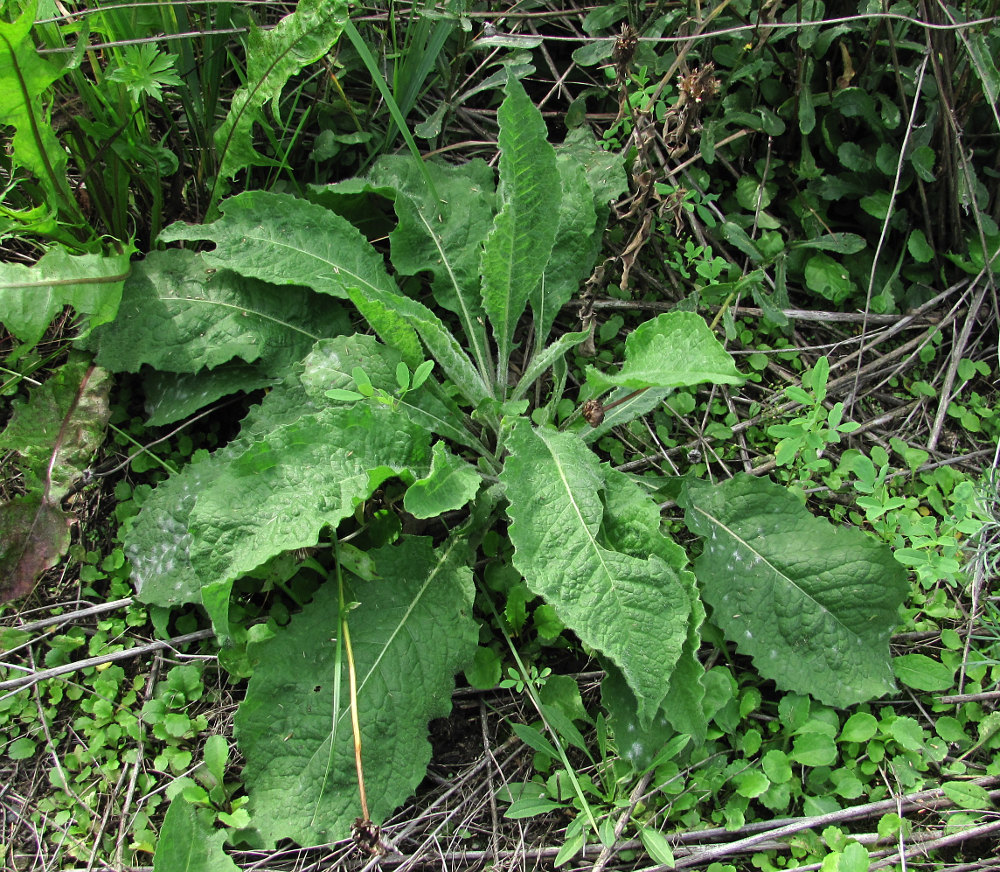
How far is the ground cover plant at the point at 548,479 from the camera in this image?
5.70 feet

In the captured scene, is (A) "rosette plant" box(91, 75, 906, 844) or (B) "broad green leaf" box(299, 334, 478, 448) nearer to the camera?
(A) "rosette plant" box(91, 75, 906, 844)

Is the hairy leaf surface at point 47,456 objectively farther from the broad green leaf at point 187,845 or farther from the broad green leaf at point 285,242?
the broad green leaf at point 187,845

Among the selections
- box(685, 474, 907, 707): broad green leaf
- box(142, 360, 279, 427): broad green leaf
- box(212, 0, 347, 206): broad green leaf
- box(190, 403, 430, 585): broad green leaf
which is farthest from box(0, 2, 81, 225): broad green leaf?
box(685, 474, 907, 707): broad green leaf

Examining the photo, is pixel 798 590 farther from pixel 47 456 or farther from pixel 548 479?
pixel 47 456

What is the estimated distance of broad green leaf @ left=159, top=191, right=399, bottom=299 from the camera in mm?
2127

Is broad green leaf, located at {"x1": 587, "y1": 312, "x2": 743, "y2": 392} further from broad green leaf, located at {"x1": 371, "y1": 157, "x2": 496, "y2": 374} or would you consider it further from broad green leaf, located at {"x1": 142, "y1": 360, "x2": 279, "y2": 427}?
broad green leaf, located at {"x1": 142, "y1": 360, "x2": 279, "y2": 427}

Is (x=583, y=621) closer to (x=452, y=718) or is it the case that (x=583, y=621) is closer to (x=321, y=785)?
(x=452, y=718)

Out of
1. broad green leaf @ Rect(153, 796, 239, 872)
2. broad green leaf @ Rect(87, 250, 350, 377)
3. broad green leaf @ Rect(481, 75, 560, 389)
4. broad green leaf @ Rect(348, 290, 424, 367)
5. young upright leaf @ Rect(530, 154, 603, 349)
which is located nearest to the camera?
broad green leaf @ Rect(153, 796, 239, 872)

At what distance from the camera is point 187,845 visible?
162cm

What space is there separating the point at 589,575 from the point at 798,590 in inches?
24.7

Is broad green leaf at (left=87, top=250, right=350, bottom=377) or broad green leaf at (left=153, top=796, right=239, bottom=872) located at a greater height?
broad green leaf at (left=87, top=250, right=350, bottom=377)

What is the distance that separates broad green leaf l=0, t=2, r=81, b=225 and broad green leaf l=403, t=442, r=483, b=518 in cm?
121

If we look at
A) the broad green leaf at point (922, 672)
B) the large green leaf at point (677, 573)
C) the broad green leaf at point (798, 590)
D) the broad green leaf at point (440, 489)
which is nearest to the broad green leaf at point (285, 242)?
the broad green leaf at point (440, 489)

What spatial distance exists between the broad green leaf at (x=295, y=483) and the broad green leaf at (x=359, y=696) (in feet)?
0.84
